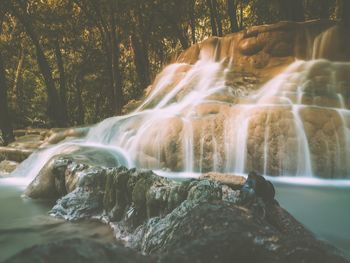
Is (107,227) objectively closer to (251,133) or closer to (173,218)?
(173,218)

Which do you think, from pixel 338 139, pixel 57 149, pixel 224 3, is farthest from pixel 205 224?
pixel 224 3

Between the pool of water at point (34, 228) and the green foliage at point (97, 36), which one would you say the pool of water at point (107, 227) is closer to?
the pool of water at point (34, 228)

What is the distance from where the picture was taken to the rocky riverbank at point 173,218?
207 centimetres

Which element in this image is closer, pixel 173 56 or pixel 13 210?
pixel 13 210

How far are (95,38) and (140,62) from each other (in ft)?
18.1

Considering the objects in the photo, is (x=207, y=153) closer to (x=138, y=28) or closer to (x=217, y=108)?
(x=217, y=108)

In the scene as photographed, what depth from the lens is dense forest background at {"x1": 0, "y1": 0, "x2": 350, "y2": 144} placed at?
1599 cm

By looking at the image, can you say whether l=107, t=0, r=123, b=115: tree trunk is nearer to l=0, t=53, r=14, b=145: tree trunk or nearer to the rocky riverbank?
l=0, t=53, r=14, b=145: tree trunk

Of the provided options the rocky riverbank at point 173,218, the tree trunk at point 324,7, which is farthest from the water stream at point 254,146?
the tree trunk at point 324,7

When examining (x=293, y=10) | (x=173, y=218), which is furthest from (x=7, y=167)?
(x=293, y=10)

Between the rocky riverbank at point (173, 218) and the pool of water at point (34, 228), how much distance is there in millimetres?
173

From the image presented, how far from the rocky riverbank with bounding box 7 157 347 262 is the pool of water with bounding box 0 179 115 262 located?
173 millimetres

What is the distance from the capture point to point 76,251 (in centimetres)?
184

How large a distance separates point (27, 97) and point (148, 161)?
1912 centimetres
